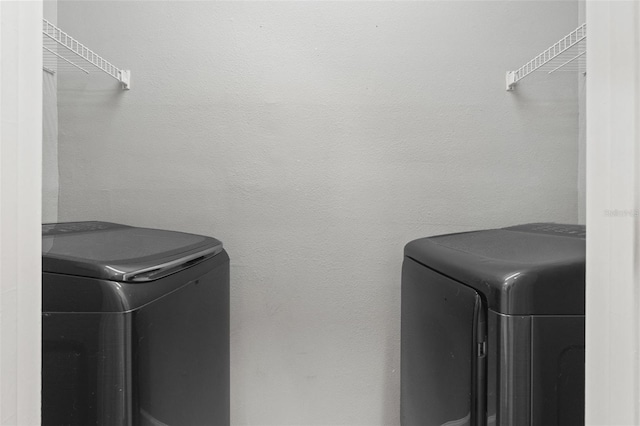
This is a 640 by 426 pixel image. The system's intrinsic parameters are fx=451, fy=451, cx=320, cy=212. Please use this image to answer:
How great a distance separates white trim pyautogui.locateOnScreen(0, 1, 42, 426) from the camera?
38 cm

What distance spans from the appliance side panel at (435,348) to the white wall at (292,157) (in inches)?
7.6

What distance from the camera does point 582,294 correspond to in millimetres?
772

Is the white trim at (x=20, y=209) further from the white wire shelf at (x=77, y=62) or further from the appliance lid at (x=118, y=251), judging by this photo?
the white wire shelf at (x=77, y=62)

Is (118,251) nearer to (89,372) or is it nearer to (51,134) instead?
(89,372)

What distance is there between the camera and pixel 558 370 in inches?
29.8

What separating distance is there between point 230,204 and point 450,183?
0.71 meters

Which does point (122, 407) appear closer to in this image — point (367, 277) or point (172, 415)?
point (172, 415)

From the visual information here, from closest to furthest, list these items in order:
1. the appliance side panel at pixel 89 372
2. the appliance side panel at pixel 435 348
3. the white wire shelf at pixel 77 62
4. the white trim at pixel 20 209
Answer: the white trim at pixel 20 209, the appliance side panel at pixel 89 372, the appliance side panel at pixel 435 348, the white wire shelf at pixel 77 62

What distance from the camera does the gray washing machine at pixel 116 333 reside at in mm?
743

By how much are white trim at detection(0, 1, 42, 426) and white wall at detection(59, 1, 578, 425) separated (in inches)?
39.6
